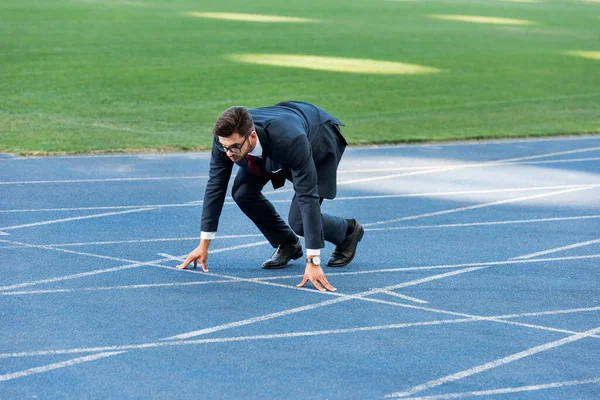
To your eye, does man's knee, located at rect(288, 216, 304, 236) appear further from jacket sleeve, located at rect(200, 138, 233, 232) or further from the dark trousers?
jacket sleeve, located at rect(200, 138, 233, 232)

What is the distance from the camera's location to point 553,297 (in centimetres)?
771

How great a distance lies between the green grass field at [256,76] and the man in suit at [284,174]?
6.32 metres

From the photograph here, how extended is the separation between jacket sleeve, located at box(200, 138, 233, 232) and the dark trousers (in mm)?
381

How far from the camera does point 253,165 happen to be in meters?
7.45

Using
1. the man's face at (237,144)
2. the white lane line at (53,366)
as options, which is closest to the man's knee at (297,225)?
the man's face at (237,144)

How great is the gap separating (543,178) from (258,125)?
6.56m

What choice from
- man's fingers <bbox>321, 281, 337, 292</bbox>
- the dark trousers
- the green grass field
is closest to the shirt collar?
the dark trousers

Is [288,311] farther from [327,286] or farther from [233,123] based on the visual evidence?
[233,123]

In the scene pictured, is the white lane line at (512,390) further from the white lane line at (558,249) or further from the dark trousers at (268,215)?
the white lane line at (558,249)

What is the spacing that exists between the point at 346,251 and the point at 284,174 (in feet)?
3.91

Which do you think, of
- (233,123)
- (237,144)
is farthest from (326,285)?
(233,123)

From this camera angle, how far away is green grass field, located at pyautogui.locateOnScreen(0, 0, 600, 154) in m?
16.7

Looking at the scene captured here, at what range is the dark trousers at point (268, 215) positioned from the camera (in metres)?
7.99

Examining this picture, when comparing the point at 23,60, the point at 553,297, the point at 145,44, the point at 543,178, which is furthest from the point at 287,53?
the point at 553,297
